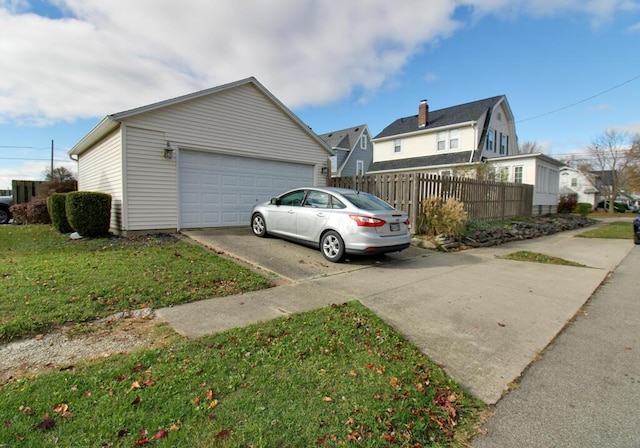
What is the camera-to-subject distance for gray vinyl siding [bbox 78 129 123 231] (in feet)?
29.6

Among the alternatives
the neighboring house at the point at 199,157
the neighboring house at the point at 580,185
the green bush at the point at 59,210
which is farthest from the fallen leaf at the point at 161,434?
the neighboring house at the point at 580,185

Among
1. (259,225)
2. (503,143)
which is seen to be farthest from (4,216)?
(503,143)

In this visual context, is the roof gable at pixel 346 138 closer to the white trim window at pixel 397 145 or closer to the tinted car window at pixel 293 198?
the white trim window at pixel 397 145

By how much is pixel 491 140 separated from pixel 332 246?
20951 mm

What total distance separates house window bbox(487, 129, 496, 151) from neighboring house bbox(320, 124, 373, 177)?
38.9ft

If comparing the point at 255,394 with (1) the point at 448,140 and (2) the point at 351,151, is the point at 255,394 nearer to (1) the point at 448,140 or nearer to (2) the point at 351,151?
(1) the point at 448,140

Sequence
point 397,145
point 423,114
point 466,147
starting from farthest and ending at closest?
point 397,145 < point 423,114 < point 466,147

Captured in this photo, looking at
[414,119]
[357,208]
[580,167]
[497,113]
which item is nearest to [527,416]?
[357,208]

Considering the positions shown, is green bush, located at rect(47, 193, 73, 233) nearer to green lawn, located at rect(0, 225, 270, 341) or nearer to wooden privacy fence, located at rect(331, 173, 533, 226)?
green lawn, located at rect(0, 225, 270, 341)

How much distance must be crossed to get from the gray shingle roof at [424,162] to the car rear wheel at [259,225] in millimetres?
Result: 16902

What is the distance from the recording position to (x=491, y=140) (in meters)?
23.5

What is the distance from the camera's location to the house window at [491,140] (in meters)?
23.1

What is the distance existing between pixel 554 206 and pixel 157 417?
28498 millimetres

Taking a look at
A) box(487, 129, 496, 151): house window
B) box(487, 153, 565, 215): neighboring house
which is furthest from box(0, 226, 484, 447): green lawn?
box(487, 129, 496, 151): house window
